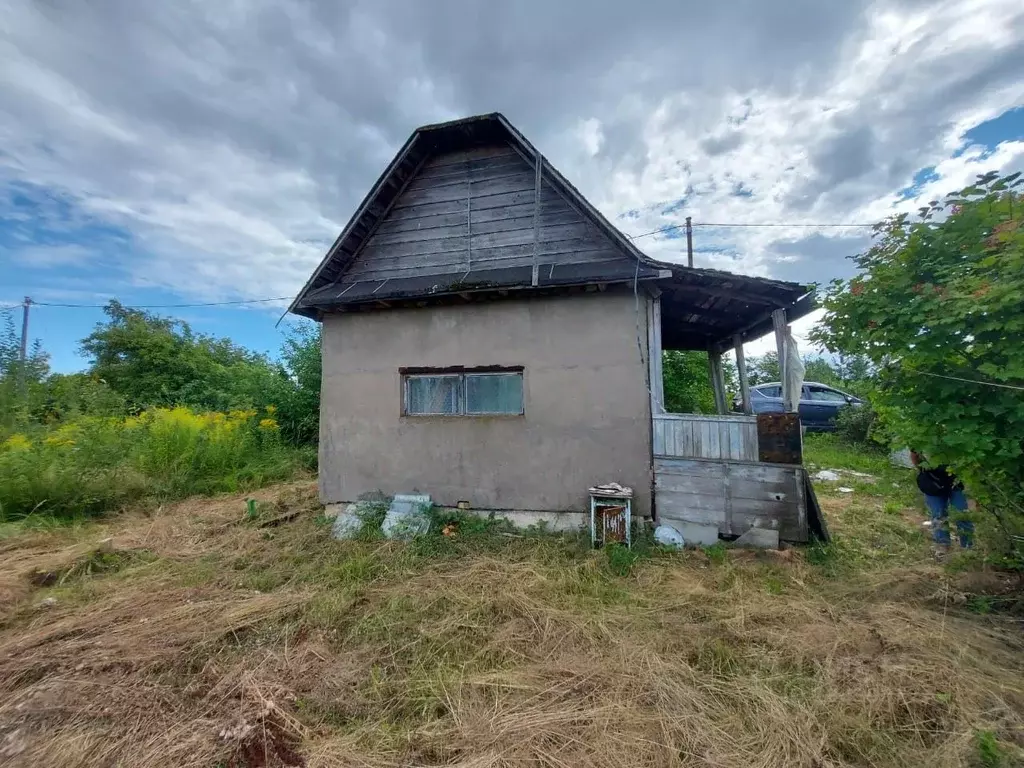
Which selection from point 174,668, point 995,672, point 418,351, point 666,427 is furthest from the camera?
point 418,351

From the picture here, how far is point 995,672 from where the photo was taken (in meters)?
2.68

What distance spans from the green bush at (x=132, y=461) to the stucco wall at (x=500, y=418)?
12.9ft

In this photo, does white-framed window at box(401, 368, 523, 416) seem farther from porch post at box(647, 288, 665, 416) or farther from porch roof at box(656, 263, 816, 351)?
porch roof at box(656, 263, 816, 351)

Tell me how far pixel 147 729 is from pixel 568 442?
456cm

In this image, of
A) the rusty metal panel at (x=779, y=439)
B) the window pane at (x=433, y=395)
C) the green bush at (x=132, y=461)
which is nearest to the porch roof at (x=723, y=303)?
the rusty metal panel at (x=779, y=439)

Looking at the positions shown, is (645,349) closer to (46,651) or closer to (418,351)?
(418,351)

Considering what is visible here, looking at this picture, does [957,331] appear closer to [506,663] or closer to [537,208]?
[506,663]

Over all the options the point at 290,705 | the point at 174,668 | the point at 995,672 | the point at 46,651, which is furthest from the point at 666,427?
the point at 46,651

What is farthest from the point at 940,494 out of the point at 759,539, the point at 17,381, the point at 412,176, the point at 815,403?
the point at 17,381

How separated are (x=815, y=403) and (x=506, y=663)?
14.3 metres

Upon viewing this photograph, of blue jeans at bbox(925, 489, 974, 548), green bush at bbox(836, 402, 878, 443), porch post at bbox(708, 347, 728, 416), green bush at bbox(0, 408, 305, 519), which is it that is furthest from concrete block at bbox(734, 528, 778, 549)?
green bush at bbox(0, 408, 305, 519)

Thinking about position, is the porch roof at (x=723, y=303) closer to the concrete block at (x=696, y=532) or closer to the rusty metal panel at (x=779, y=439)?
the rusty metal panel at (x=779, y=439)

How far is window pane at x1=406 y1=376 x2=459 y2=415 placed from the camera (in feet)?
20.6

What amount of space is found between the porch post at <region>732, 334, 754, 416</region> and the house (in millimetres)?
567
